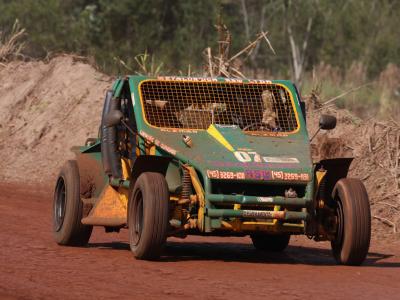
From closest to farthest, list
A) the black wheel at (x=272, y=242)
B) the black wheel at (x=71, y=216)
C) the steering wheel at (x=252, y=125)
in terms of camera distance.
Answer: the steering wheel at (x=252, y=125)
the black wheel at (x=71, y=216)
the black wheel at (x=272, y=242)

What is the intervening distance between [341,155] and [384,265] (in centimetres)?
647

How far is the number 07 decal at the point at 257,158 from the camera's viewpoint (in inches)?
448

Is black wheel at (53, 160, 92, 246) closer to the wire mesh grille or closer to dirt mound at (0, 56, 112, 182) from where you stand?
the wire mesh grille

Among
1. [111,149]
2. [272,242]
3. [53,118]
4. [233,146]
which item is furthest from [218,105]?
[53,118]

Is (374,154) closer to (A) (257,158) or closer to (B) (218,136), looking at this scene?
(B) (218,136)

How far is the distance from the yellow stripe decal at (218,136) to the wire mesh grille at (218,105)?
0.78ft

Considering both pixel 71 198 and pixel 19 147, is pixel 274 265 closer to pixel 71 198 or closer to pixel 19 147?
pixel 71 198

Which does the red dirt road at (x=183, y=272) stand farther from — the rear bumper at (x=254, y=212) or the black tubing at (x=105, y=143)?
the black tubing at (x=105, y=143)

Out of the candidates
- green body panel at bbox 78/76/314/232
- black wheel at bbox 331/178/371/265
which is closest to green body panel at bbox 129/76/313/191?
green body panel at bbox 78/76/314/232

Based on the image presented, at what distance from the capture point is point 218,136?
39.1 ft

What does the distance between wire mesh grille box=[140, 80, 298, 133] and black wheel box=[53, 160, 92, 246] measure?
1.34 metres

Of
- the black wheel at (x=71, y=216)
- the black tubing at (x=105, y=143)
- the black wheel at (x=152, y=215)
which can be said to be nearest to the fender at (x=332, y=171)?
the black wheel at (x=152, y=215)

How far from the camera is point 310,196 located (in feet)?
36.9

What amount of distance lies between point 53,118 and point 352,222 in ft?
46.5
